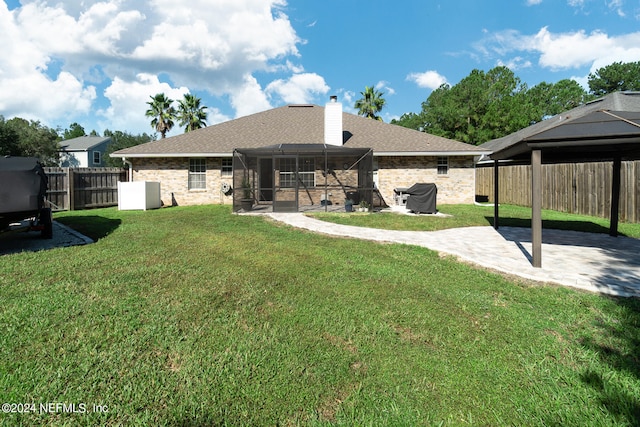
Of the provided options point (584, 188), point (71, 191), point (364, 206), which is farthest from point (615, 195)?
point (71, 191)

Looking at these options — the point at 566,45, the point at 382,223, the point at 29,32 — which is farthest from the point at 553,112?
the point at 29,32

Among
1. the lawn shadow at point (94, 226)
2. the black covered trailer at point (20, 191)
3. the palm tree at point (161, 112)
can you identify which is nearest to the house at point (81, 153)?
the palm tree at point (161, 112)

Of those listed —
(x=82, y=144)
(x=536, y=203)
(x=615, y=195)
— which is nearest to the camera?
(x=536, y=203)

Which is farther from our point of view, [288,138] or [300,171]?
[288,138]

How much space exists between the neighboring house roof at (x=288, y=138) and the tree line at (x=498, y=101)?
16706 mm

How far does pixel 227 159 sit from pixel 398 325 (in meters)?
14.1

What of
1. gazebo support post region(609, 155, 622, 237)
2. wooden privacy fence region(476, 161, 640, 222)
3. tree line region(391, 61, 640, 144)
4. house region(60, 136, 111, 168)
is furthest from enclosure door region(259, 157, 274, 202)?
house region(60, 136, 111, 168)

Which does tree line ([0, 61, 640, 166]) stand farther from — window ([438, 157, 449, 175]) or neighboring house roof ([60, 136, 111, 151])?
window ([438, 157, 449, 175])

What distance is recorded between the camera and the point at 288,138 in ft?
52.6

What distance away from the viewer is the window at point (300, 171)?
594 inches

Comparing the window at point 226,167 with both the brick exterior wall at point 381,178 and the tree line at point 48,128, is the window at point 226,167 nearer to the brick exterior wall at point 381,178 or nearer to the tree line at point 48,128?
the brick exterior wall at point 381,178

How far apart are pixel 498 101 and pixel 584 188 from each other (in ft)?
77.9

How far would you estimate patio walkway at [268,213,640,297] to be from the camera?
4332 millimetres

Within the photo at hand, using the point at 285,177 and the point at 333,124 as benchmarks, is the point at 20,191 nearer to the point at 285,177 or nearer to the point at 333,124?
the point at 285,177
